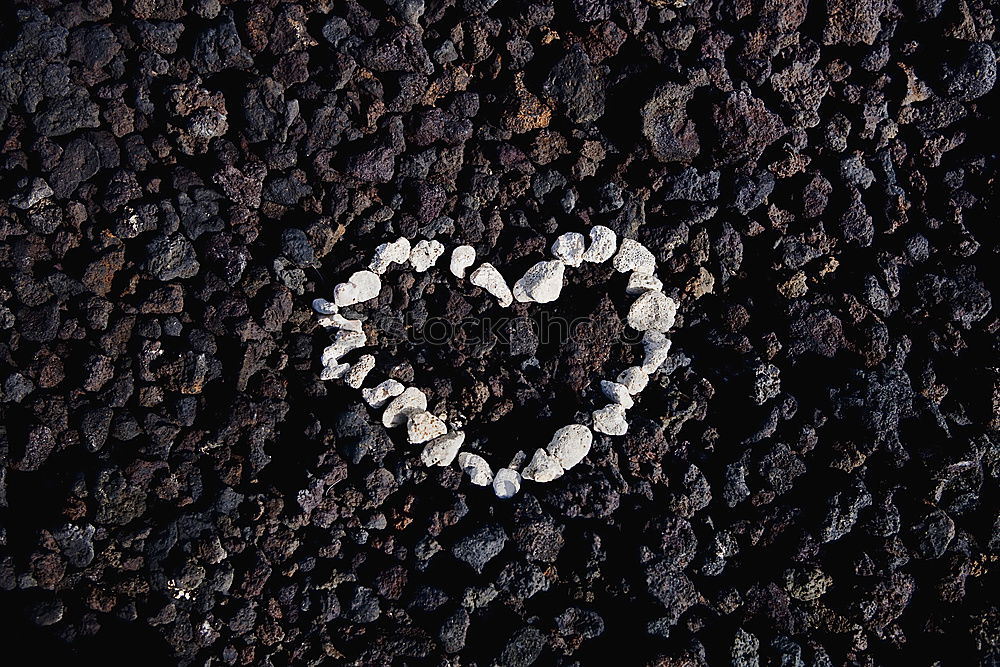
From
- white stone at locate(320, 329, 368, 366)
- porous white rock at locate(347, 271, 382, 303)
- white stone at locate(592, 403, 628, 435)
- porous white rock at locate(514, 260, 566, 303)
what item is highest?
porous white rock at locate(514, 260, 566, 303)

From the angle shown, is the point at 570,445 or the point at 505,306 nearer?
the point at 570,445

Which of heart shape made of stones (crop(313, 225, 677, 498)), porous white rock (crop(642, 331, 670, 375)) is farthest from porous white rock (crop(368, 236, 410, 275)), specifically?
porous white rock (crop(642, 331, 670, 375))

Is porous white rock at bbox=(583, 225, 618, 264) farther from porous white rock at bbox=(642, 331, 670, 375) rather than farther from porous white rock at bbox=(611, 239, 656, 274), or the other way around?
porous white rock at bbox=(642, 331, 670, 375)

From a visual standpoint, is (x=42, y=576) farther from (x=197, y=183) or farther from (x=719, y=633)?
(x=719, y=633)

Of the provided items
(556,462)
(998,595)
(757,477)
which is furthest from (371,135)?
(998,595)

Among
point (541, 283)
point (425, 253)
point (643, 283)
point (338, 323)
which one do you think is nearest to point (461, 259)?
point (425, 253)

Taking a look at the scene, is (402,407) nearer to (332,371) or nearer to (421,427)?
(421,427)

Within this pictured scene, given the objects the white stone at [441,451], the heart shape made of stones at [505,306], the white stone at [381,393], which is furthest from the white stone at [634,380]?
the white stone at [381,393]
